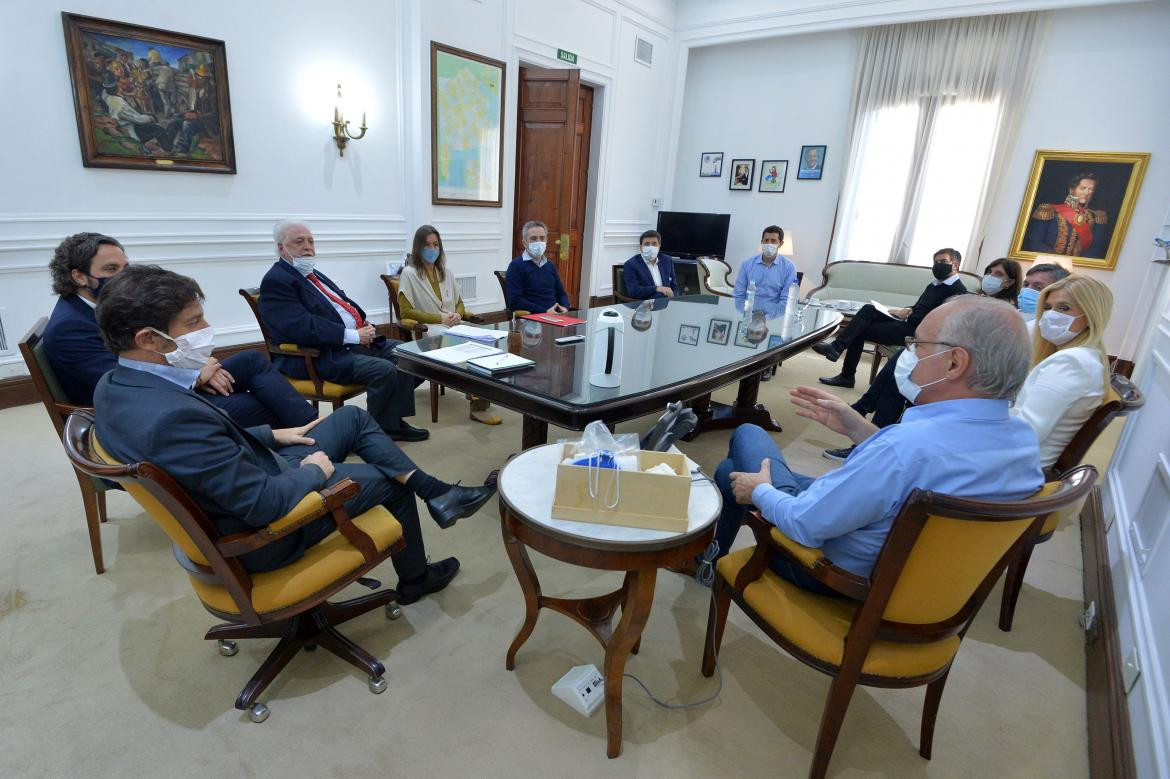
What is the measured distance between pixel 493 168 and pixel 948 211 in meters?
4.70

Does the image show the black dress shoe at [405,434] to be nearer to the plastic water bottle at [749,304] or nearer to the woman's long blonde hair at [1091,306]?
the plastic water bottle at [749,304]

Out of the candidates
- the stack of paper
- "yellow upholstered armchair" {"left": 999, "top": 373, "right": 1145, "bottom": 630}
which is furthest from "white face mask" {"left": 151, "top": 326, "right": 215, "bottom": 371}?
"yellow upholstered armchair" {"left": 999, "top": 373, "right": 1145, "bottom": 630}

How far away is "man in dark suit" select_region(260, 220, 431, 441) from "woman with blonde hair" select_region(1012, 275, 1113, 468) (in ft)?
8.54

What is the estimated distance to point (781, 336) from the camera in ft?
10.1

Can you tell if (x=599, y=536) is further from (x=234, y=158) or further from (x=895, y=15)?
(x=895, y=15)

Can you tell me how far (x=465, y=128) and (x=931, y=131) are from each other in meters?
4.69

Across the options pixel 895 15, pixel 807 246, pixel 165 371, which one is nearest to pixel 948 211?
pixel 807 246

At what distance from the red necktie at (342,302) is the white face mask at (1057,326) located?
10.3 feet

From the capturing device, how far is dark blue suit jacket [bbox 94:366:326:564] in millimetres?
1176

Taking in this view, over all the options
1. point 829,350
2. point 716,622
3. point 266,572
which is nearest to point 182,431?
point 266,572

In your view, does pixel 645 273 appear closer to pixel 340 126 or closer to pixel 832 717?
pixel 340 126

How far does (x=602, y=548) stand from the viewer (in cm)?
128

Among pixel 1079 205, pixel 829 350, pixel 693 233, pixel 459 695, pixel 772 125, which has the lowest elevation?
pixel 459 695

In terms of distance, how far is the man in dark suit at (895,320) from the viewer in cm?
412
